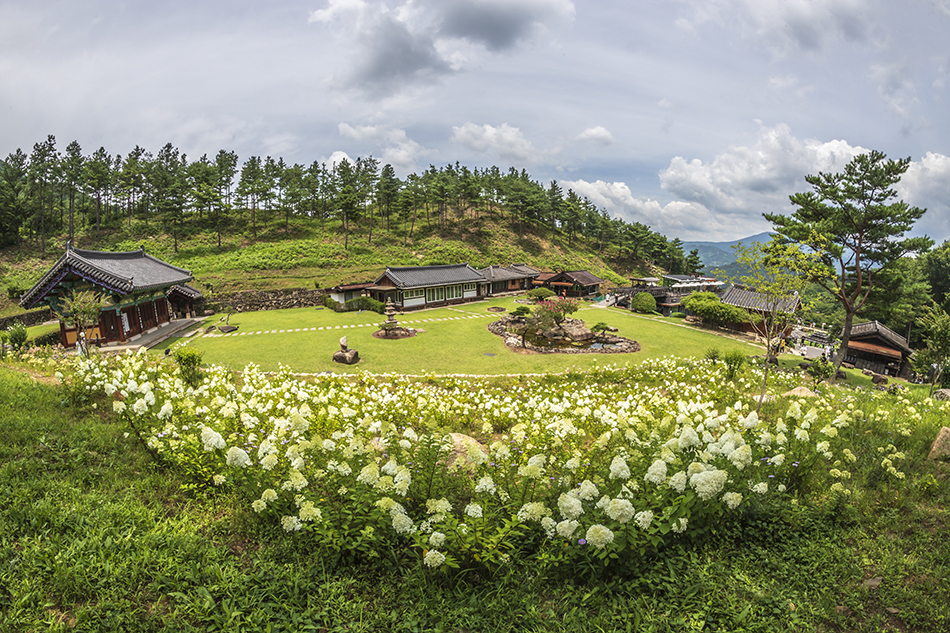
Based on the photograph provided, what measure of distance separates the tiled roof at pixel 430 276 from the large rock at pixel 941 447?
34233mm

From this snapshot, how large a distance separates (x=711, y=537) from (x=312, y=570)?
4.82 meters

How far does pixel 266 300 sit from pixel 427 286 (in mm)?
14929

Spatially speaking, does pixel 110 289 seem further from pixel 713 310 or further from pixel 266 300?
pixel 713 310

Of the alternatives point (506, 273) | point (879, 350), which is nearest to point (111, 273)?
point (506, 273)

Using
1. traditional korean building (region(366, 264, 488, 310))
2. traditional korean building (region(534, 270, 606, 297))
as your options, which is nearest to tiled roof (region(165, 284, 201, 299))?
traditional korean building (region(366, 264, 488, 310))

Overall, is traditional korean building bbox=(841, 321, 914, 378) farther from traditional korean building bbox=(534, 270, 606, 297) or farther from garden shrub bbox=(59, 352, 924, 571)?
traditional korean building bbox=(534, 270, 606, 297)

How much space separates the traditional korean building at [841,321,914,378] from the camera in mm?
26719

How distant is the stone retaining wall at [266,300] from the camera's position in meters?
36.2

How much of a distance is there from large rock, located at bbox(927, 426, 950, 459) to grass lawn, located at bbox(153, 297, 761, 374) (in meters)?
12.7

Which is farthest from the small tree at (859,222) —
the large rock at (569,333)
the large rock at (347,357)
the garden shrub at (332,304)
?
the garden shrub at (332,304)

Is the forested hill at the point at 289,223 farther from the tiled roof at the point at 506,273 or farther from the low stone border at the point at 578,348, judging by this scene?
the low stone border at the point at 578,348

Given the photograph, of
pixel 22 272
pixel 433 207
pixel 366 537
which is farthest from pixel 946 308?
pixel 22 272

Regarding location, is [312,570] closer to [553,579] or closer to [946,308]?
[553,579]

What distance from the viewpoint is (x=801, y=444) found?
6.45 meters
